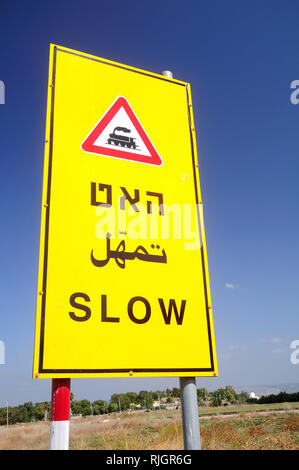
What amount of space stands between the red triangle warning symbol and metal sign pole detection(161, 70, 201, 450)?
130cm

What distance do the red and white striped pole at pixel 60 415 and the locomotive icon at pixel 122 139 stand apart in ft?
4.53

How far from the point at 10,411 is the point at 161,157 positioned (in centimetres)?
6819

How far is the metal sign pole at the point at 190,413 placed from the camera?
1.57 metres

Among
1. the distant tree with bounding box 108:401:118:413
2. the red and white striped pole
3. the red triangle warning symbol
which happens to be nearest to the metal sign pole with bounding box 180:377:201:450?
→ the red and white striped pole

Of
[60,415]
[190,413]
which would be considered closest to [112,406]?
[190,413]

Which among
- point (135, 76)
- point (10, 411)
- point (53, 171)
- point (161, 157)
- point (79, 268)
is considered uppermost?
point (135, 76)

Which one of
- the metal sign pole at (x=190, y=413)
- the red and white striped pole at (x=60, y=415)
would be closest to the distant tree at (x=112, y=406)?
the metal sign pole at (x=190, y=413)

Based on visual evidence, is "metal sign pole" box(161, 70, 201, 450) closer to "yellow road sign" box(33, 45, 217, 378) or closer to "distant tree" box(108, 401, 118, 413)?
"yellow road sign" box(33, 45, 217, 378)

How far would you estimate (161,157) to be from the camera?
221 cm

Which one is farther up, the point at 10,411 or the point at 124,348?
the point at 124,348
